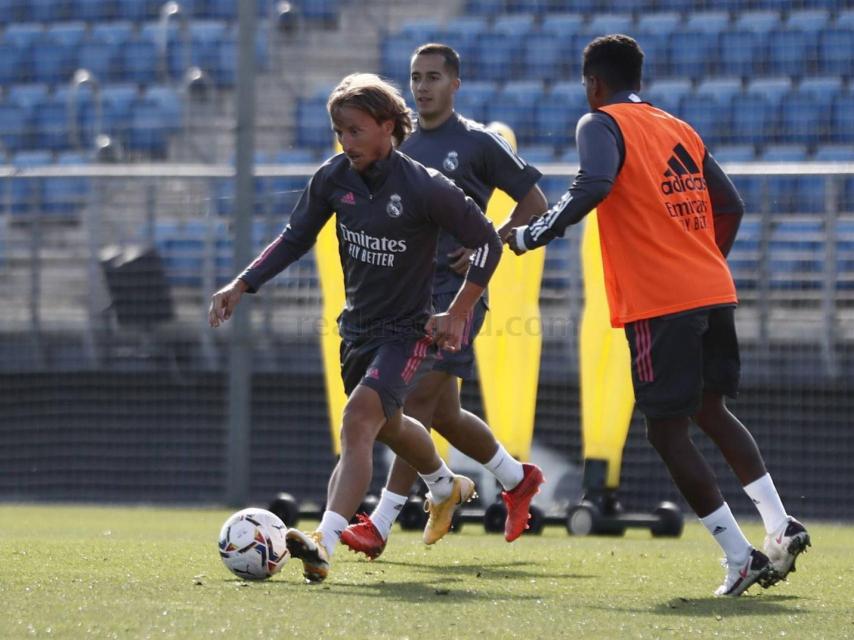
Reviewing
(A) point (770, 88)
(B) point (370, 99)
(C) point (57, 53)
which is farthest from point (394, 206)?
(C) point (57, 53)

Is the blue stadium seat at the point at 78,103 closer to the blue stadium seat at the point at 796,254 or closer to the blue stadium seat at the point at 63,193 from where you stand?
the blue stadium seat at the point at 63,193

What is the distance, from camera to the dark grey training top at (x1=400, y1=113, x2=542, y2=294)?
630 cm

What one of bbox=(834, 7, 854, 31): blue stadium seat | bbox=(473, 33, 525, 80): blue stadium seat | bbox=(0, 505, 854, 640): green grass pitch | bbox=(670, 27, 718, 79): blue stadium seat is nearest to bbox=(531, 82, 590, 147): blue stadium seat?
bbox=(473, 33, 525, 80): blue stadium seat

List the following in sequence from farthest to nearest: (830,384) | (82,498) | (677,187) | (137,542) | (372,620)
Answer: (82,498) → (830,384) → (137,542) → (677,187) → (372,620)

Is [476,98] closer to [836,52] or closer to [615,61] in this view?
[836,52]

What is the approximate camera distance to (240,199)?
987cm

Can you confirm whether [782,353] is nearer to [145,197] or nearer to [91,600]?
[145,197]

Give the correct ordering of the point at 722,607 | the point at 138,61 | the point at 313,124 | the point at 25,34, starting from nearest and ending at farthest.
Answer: the point at 722,607, the point at 313,124, the point at 138,61, the point at 25,34

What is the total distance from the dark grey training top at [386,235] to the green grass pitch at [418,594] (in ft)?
2.78

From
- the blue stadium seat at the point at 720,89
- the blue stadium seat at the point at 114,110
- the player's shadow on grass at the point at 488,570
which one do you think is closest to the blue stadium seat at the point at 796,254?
the blue stadium seat at the point at 720,89

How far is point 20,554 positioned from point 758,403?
5250 millimetres

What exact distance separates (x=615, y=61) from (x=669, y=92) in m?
6.24

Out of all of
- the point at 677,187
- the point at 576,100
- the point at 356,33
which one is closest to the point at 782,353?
the point at 576,100

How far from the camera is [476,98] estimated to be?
11773 mm
